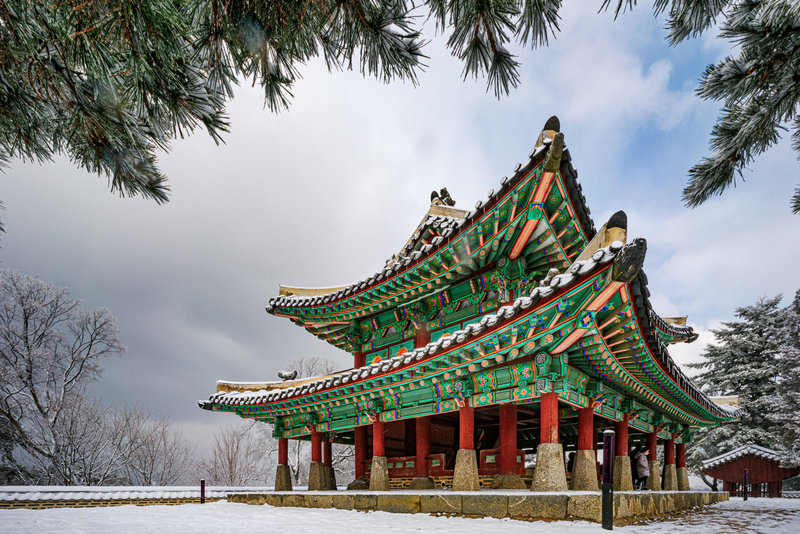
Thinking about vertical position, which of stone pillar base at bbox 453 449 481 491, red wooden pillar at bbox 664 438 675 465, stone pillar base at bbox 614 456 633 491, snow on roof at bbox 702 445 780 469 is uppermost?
stone pillar base at bbox 453 449 481 491

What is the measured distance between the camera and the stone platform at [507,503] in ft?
21.9

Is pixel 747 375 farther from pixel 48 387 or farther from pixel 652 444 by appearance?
pixel 48 387

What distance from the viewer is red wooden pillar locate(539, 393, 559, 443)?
26.1 feet

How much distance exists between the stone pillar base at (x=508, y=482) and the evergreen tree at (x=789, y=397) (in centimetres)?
1972

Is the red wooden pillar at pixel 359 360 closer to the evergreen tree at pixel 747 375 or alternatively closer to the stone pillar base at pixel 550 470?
the stone pillar base at pixel 550 470

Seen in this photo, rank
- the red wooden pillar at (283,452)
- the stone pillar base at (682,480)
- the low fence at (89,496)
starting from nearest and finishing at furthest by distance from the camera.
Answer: the low fence at (89,496) < the red wooden pillar at (283,452) < the stone pillar base at (682,480)

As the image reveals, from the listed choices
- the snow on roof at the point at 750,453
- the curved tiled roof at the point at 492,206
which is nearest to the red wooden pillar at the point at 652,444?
the curved tiled roof at the point at 492,206

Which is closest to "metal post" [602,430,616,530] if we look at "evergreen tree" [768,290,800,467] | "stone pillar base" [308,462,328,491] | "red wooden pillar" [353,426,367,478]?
"red wooden pillar" [353,426,367,478]

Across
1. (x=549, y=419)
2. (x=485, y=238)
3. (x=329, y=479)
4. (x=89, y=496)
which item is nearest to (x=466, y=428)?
(x=549, y=419)

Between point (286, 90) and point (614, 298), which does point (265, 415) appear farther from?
point (286, 90)

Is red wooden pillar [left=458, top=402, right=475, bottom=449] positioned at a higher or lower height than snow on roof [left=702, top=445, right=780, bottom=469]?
higher

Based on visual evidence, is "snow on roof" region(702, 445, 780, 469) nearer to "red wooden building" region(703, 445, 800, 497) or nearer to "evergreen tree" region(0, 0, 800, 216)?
"red wooden building" region(703, 445, 800, 497)

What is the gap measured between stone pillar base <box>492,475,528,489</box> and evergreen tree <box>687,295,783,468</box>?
76.4 ft

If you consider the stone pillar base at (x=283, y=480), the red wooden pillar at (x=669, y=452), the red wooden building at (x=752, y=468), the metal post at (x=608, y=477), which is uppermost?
the metal post at (x=608, y=477)
